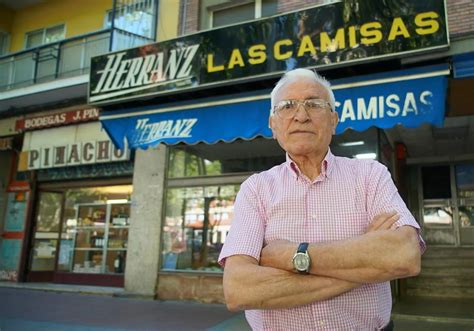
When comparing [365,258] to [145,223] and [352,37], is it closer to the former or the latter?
[352,37]

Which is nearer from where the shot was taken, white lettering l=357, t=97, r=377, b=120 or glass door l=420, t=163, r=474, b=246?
white lettering l=357, t=97, r=377, b=120

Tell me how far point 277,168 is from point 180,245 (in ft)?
24.6

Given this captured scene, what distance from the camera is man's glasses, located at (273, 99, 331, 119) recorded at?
2057 millimetres

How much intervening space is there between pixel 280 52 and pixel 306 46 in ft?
1.50

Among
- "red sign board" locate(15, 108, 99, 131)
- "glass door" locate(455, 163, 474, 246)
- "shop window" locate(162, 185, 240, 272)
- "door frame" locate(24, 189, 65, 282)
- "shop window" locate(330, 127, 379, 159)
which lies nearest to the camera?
"shop window" locate(330, 127, 379, 159)

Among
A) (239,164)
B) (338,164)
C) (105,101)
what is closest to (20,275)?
(105,101)

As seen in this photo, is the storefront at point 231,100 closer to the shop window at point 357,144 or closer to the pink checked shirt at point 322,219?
the shop window at point 357,144

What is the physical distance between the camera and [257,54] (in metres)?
7.29

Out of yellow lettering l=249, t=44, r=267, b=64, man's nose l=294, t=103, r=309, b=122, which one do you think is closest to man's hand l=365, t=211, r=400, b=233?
man's nose l=294, t=103, r=309, b=122

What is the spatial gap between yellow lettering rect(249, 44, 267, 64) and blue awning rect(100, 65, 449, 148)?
55 centimetres

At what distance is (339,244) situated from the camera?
1727 mm

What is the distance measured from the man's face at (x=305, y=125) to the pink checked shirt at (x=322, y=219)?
0.28 ft

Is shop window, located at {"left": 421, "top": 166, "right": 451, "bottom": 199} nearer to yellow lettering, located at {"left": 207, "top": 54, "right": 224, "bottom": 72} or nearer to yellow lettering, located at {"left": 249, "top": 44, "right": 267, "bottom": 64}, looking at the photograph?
yellow lettering, located at {"left": 249, "top": 44, "right": 267, "bottom": 64}

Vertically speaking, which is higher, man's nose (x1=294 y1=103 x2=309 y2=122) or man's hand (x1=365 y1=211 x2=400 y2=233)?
man's nose (x1=294 y1=103 x2=309 y2=122)
